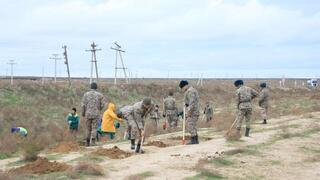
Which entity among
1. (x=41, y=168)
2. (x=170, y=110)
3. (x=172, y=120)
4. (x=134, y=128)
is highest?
(x=170, y=110)

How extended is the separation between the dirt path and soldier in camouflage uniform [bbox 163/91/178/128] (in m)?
4.63

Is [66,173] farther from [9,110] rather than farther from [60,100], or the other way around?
[60,100]

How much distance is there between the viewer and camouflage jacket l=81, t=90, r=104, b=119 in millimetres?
18781

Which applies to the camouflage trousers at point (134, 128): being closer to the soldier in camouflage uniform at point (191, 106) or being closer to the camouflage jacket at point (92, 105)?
the soldier in camouflage uniform at point (191, 106)

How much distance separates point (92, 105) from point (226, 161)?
526cm

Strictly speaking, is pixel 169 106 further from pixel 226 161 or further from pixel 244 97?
pixel 226 161

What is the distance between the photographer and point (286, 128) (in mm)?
22953

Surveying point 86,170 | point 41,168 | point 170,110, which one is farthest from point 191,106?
point 170,110

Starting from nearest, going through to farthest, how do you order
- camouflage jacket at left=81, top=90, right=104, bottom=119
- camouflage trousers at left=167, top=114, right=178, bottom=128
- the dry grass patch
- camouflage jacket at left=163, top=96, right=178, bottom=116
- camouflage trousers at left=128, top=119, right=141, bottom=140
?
the dry grass patch
camouflage trousers at left=128, top=119, right=141, bottom=140
camouflage jacket at left=81, top=90, right=104, bottom=119
camouflage jacket at left=163, top=96, right=178, bottom=116
camouflage trousers at left=167, top=114, right=178, bottom=128

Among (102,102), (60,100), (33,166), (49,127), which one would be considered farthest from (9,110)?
(33,166)

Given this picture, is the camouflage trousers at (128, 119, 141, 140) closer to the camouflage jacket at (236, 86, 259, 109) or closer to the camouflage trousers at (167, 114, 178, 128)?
the camouflage jacket at (236, 86, 259, 109)

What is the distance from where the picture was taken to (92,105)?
61.9 feet

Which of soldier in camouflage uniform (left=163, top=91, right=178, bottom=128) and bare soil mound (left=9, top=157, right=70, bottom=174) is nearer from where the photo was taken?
bare soil mound (left=9, top=157, right=70, bottom=174)

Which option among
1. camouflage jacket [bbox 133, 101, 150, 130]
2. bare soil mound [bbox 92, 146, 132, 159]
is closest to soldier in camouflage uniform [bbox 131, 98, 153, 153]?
camouflage jacket [bbox 133, 101, 150, 130]
